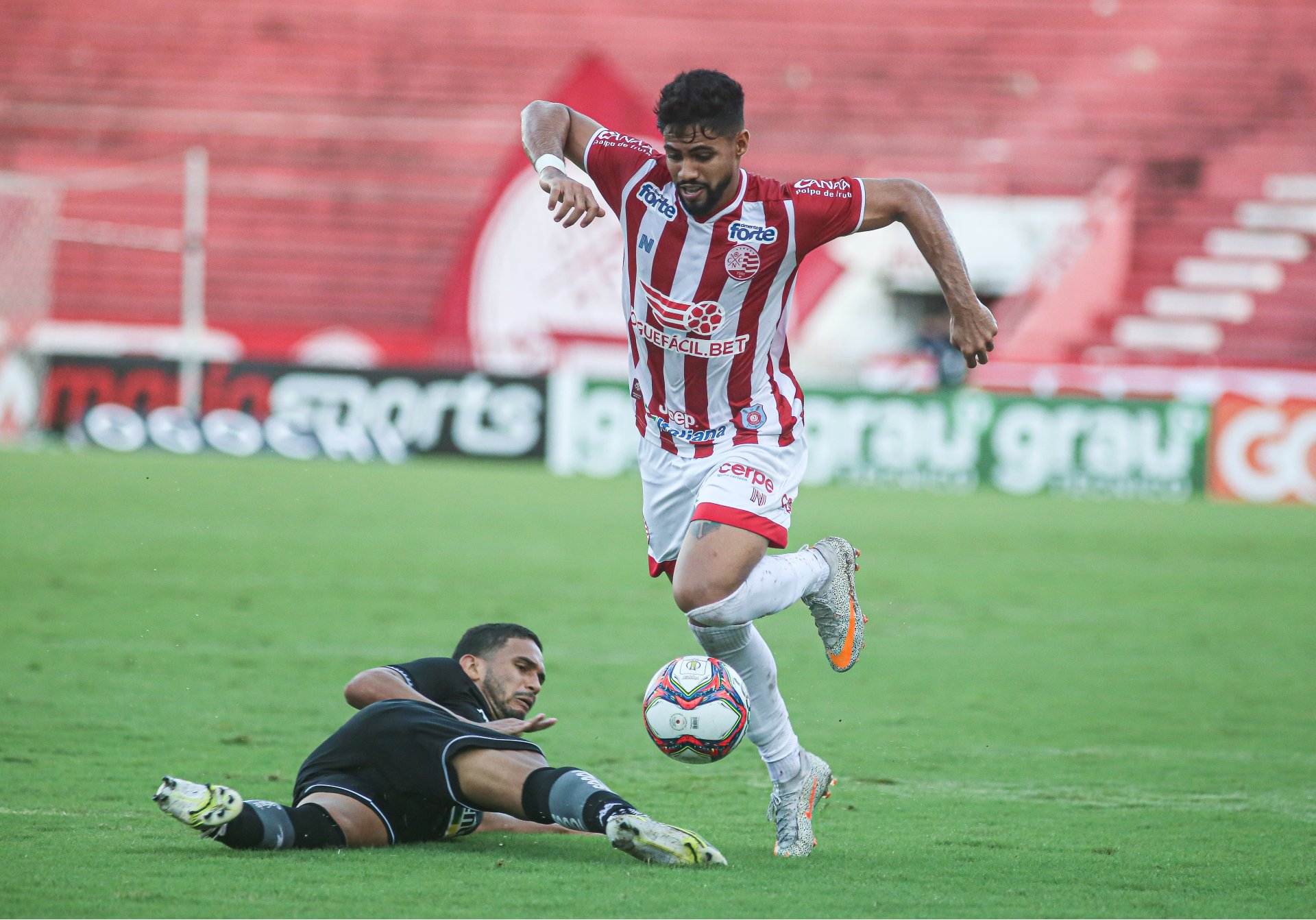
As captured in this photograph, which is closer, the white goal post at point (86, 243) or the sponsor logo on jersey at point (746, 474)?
the sponsor logo on jersey at point (746, 474)

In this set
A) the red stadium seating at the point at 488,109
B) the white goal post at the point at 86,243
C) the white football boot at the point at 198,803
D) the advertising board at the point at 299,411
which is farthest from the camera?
the red stadium seating at the point at 488,109

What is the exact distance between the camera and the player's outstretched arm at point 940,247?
15.8 feet

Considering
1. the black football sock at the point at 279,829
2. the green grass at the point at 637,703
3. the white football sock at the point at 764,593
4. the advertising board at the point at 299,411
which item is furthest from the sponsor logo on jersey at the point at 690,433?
the advertising board at the point at 299,411

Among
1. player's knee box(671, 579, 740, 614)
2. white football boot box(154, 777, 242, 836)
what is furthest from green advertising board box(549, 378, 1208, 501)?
white football boot box(154, 777, 242, 836)

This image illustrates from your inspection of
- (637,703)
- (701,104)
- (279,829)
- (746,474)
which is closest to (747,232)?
(701,104)

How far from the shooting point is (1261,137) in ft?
90.5

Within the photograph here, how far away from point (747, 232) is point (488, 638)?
4.79 ft

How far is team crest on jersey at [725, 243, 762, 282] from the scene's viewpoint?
16.4 ft

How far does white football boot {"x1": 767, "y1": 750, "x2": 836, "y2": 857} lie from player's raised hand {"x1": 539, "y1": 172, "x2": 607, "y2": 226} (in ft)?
5.79

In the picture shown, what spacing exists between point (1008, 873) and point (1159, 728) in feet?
9.47

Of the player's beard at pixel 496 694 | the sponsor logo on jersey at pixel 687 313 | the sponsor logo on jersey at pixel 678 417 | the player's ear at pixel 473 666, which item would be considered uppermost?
the sponsor logo on jersey at pixel 687 313

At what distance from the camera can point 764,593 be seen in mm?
4848

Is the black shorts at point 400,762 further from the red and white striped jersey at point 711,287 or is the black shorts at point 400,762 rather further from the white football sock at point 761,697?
the red and white striped jersey at point 711,287

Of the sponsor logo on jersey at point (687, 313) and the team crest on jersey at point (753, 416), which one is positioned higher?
the sponsor logo on jersey at point (687, 313)
